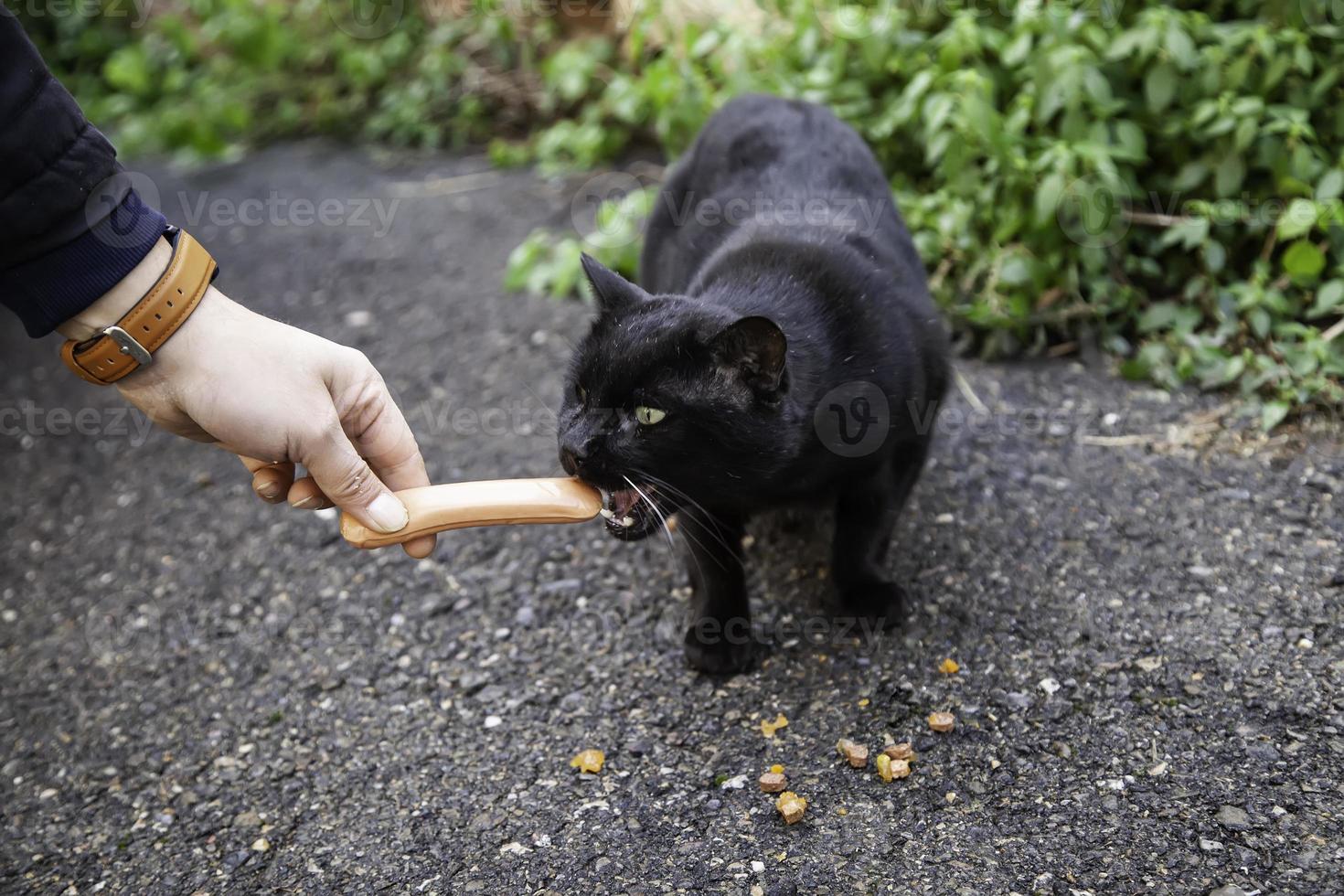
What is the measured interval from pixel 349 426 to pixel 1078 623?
4.68 ft

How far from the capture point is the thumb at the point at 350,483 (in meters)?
1.64

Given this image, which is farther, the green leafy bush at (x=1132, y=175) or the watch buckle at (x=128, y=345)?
the green leafy bush at (x=1132, y=175)

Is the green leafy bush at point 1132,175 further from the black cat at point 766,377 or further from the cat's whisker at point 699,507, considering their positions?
the cat's whisker at point 699,507

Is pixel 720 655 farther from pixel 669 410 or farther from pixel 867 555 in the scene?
pixel 669 410

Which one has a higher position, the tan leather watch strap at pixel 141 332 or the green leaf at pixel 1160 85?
the green leaf at pixel 1160 85

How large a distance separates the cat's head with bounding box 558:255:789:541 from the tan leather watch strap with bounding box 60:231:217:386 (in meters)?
0.64

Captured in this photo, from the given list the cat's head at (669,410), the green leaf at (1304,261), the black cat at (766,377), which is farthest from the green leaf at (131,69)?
the green leaf at (1304,261)

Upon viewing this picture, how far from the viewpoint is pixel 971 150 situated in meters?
3.05
